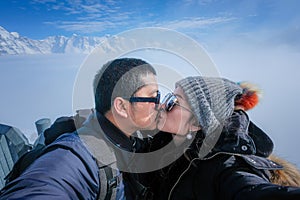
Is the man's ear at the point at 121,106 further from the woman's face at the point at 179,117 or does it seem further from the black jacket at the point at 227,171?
the black jacket at the point at 227,171

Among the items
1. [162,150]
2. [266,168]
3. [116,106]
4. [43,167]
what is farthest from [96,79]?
[266,168]

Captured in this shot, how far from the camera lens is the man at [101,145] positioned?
2.70 ft

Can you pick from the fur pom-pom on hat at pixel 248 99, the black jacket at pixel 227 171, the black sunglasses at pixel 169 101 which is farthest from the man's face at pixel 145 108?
the fur pom-pom on hat at pixel 248 99

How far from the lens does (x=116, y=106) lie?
1.56m

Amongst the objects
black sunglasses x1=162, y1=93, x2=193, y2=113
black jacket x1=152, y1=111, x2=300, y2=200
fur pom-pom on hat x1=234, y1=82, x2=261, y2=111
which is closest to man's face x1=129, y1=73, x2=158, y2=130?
black sunglasses x1=162, y1=93, x2=193, y2=113

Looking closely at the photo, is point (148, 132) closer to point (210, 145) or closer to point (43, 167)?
point (210, 145)

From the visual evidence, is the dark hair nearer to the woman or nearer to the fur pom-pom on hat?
the woman

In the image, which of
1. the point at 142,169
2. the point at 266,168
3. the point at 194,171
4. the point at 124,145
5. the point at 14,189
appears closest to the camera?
the point at 14,189

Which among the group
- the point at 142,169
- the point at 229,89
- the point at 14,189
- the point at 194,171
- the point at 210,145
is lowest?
the point at 142,169

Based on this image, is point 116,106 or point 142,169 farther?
point 142,169

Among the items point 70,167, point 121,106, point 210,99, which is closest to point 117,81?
point 121,106

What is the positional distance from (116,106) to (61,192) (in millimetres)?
808

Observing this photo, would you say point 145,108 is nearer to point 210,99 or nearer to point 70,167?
point 210,99

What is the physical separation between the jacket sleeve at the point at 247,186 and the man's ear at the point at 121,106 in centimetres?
80
